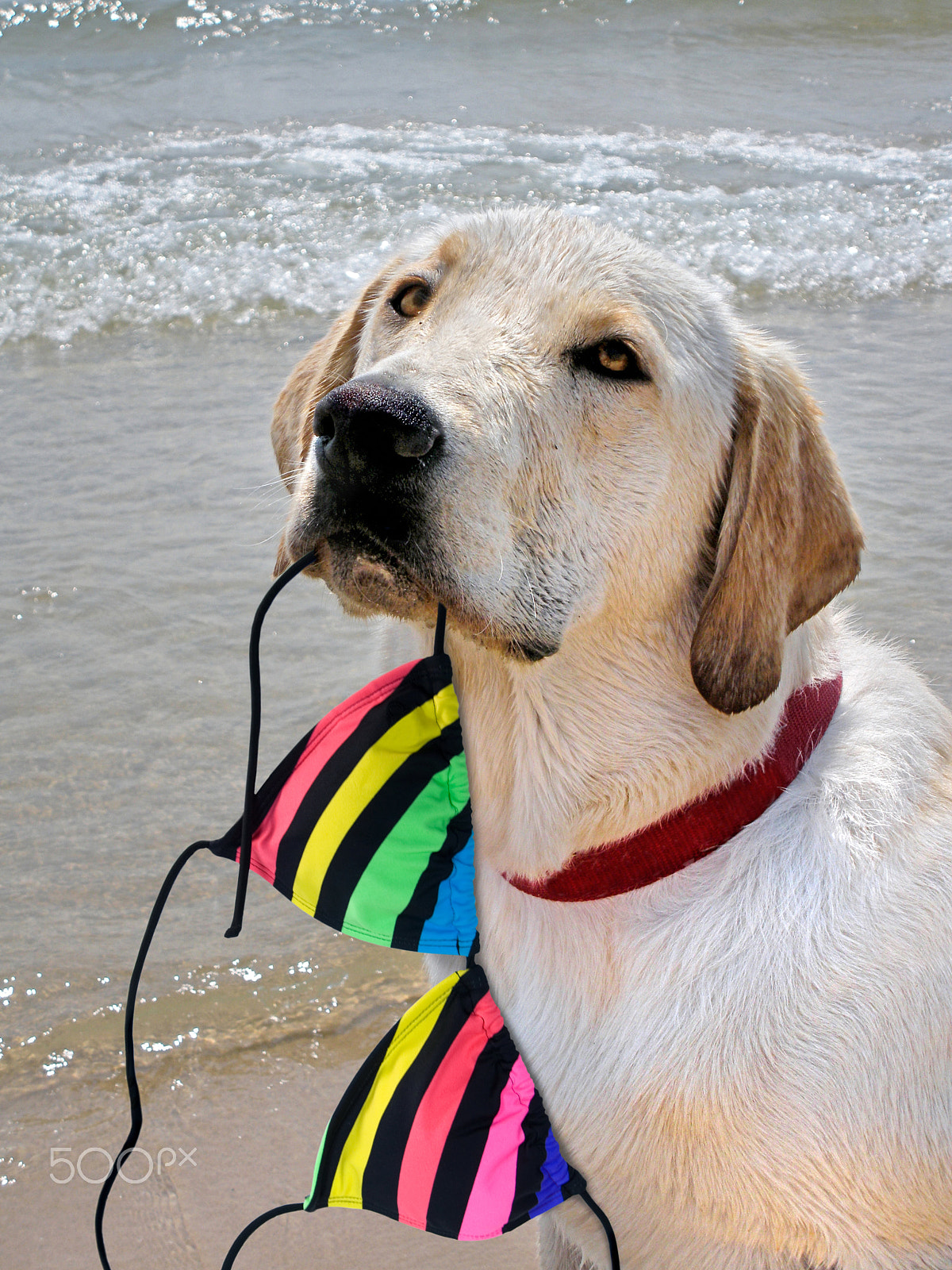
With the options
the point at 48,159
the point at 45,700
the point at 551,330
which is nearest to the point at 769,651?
the point at 551,330

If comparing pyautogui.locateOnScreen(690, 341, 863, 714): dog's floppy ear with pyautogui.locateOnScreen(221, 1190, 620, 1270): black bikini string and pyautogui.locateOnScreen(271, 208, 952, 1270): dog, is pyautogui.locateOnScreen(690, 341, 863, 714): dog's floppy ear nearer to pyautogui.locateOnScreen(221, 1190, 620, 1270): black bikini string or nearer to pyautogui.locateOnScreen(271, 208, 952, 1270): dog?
pyautogui.locateOnScreen(271, 208, 952, 1270): dog

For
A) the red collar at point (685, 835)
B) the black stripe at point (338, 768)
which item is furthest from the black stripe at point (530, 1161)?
the black stripe at point (338, 768)

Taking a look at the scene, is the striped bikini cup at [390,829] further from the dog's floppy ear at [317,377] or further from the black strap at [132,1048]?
the dog's floppy ear at [317,377]

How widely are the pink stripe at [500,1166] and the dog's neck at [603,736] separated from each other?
14.9 inches

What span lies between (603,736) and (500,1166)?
77cm

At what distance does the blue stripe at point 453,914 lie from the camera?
211 centimetres

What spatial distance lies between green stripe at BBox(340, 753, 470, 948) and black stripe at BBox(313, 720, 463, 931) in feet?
0.03

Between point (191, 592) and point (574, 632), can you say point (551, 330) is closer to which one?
point (574, 632)

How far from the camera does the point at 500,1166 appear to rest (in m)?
1.98

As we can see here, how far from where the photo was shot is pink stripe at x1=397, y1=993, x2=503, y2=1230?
2023 millimetres

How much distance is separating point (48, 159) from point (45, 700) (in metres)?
6.42

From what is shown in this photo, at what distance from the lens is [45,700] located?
143 inches

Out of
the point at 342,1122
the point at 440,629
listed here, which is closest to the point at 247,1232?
the point at 342,1122

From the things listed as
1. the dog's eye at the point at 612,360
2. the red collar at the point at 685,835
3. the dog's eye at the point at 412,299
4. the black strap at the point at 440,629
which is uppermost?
the dog's eye at the point at 412,299
